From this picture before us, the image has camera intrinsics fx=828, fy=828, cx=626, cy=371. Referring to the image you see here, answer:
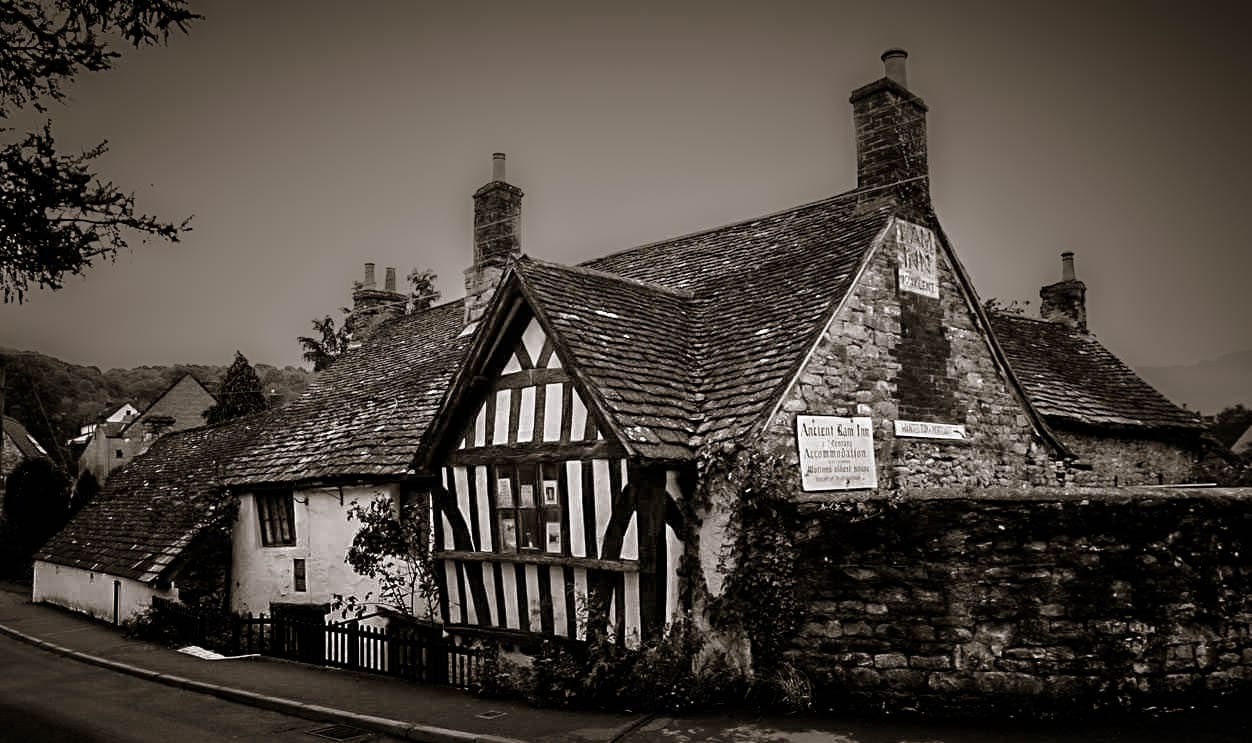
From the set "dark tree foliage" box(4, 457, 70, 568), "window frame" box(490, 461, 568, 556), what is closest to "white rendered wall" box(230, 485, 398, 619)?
"window frame" box(490, 461, 568, 556)

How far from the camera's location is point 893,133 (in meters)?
11.5

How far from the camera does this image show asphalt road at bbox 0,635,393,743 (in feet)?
28.0

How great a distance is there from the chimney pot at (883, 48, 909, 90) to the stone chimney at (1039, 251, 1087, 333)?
1207 centimetres

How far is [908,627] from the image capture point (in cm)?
724

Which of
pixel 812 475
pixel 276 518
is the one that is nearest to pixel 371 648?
pixel 276 518

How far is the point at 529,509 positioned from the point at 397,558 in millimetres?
3503

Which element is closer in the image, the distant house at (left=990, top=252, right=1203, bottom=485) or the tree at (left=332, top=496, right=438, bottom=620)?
the tree at (left=332, top=496, right=438, bottom=620)

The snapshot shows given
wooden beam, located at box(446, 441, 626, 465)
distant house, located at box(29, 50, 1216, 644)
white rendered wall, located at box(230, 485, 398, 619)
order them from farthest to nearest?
white rendered wall, located at box(230, 485, 398, 619) → wooden beam, located at box(446, 441, 626, 465) → distant house, located at box(29, 50, 1216, 644)

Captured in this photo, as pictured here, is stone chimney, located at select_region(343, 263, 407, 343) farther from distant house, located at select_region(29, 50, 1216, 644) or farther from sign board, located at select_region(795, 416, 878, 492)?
sign board, located at select_region(795, 416, 878, 492)

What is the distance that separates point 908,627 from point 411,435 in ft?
30.1

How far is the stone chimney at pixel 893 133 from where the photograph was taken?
11.5 meters

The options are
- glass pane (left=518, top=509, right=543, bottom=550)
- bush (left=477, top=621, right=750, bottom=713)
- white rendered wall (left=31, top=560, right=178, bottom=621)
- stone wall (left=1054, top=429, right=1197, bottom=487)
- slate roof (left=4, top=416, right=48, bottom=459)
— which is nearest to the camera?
bush (left=477, top=621, right=750, bottom=713)

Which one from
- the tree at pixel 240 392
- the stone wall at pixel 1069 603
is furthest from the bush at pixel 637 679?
the tree at pixel 240 392

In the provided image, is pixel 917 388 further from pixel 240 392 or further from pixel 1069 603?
pixel 240 392
